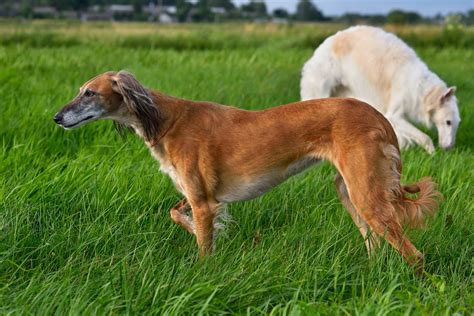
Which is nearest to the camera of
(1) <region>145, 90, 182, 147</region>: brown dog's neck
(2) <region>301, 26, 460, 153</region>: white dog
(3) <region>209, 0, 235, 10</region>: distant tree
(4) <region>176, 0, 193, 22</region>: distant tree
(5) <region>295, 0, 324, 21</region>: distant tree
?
(1) <region>145, 90, 182, 147</region>: brown dog's neck

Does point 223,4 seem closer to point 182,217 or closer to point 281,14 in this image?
point 281,14

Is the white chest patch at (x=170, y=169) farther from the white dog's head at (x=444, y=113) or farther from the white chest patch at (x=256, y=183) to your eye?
the white dog's head at (x=444, y=113)

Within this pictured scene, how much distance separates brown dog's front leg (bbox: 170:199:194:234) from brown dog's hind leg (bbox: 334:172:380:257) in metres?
1.00

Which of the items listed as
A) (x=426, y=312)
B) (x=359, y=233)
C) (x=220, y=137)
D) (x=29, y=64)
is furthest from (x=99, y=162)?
(x=29, y=64)

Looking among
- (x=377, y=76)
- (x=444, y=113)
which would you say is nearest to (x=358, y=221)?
(x=444, y=113)

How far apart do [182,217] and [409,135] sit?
4509 millimetres

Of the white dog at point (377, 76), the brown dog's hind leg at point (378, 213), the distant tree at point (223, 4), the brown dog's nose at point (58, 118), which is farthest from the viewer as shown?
the distant tree at point (223, 4)

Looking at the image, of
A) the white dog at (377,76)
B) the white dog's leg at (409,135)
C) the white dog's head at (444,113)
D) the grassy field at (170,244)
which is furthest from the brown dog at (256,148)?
the white dog at (377,76)

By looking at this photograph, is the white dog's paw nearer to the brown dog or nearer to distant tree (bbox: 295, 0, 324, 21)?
the brown dog

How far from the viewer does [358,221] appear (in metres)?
4.47

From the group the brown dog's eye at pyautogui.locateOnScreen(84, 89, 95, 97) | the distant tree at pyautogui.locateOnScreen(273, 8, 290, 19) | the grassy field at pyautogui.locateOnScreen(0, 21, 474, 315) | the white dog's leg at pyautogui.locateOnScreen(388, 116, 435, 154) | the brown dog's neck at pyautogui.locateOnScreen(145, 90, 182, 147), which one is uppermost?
the brown dog's eye at pyautogui.locateOnScreen(84, 89, 95, 97)

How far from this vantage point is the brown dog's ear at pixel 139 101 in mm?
4195

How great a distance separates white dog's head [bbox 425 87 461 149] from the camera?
8.10 metres

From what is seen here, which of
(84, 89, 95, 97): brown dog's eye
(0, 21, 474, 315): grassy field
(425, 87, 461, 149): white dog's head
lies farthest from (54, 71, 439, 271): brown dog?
(425, 87, 461, 149): white dog's head
